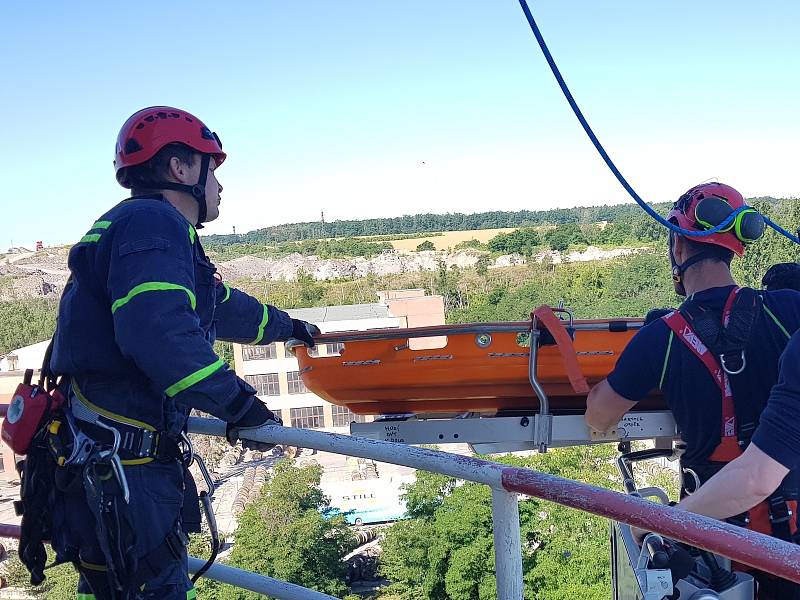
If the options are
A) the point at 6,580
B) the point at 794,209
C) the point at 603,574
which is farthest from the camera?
the point at 794,209

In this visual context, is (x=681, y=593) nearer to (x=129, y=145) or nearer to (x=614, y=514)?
(x=614, y=514)

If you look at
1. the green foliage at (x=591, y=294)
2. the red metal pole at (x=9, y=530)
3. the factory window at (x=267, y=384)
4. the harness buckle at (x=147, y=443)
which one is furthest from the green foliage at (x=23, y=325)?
the harness buckle at (x=147, y=443)

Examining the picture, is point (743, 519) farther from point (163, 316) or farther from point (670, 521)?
point (163, 316)

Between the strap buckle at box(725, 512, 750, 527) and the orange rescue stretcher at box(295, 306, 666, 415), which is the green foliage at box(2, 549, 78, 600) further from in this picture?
the strap buckle at box(725, 512, 750, 527)

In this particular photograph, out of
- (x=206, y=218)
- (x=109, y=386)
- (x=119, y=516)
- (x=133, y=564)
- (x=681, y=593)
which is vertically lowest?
(x=681, y=593)

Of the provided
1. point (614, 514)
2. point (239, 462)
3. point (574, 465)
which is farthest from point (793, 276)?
point (239, 462)

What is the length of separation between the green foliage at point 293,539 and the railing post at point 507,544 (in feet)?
80.3

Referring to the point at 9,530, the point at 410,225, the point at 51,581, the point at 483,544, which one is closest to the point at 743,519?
the point at 9,530

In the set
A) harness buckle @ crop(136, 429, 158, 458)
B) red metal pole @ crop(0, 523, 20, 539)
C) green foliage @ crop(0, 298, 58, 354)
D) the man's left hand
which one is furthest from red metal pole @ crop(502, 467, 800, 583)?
green foliage @ crop(0, 298, 58, 354)

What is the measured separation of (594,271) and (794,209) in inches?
1107

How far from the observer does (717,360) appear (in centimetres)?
207

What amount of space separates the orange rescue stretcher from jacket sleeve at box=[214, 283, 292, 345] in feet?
0.68

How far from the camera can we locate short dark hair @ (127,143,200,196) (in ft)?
7.18

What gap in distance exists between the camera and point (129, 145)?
216cm
